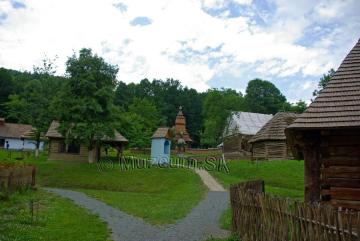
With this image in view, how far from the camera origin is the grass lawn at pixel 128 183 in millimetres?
22062

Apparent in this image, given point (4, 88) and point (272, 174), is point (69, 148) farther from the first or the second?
point (4, 88)

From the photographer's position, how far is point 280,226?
A: 316 inches

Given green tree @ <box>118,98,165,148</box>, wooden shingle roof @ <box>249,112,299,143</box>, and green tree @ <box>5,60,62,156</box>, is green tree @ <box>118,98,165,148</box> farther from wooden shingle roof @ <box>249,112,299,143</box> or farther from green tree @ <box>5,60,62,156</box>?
wooden shingle roof @ <box>249,112,299,143</box>

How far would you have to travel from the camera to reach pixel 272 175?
32031 mm

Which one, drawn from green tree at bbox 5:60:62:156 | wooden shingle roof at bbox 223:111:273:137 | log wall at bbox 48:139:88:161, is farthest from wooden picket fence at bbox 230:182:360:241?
wooden shingle roof at bbox 223:111:273:137

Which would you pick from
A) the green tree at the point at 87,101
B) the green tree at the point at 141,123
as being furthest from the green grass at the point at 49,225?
the green tree at the point at 141,123

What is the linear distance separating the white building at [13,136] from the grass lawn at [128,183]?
123ft

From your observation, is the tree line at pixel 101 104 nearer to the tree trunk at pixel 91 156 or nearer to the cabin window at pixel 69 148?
the tree trunk at pixel 91 156

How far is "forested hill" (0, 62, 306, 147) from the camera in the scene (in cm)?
5138

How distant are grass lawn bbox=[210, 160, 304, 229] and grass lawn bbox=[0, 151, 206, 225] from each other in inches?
135

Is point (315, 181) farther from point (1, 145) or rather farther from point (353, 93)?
point (1, 145)

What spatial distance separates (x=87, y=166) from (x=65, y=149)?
779 centimetres

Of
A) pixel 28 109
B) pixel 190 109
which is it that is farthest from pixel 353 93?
pixel 190 109

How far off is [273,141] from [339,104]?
27.8 meters
